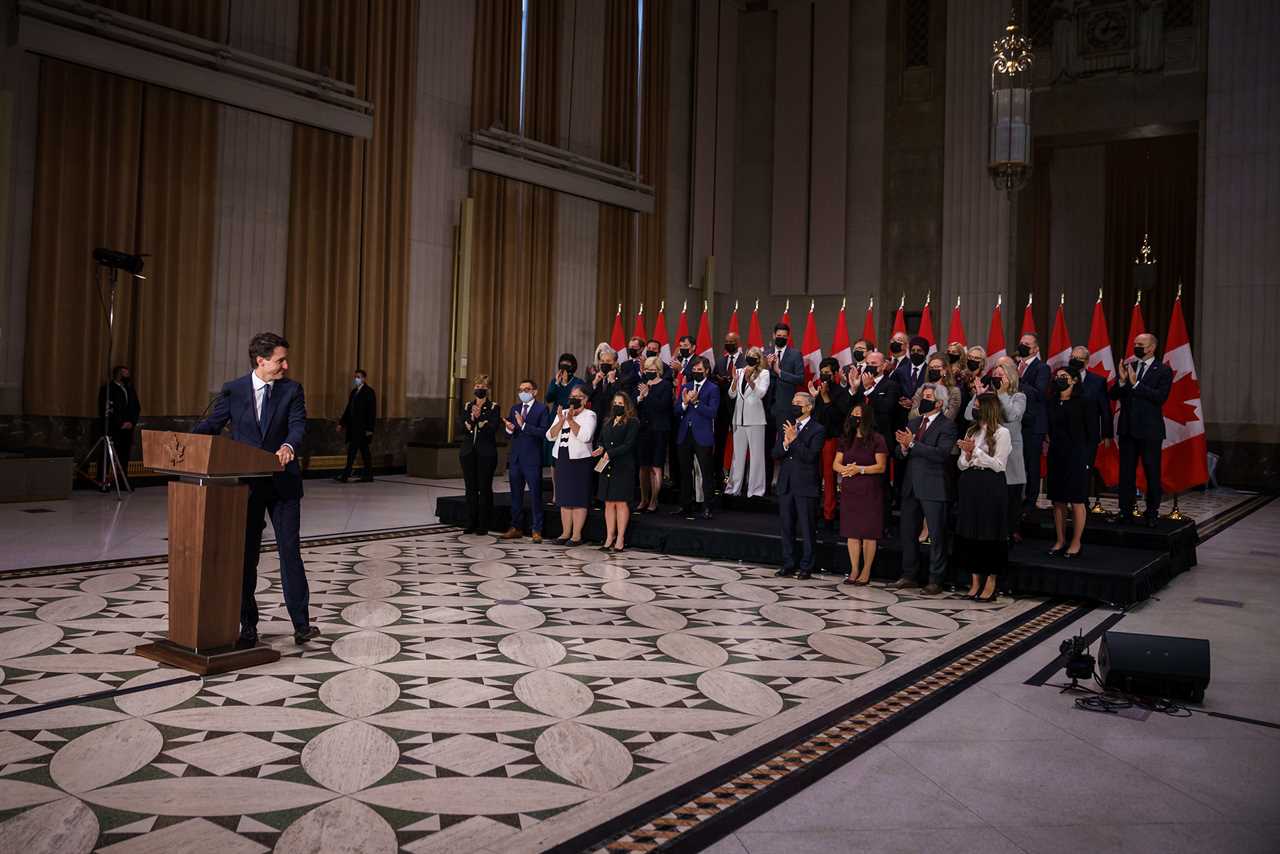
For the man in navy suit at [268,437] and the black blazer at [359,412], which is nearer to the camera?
the man in navy suit at [268,437]

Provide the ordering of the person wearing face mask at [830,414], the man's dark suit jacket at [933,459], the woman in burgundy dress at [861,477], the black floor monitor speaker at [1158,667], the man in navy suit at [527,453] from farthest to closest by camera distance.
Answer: the man in navy suit at [527,453]
the person wearing face mask at [830,414]
the woman in burgundy dress at [861,477]
the man's dark suit jacket at [933,459]
the black floor monitor speaker at [1158,667]

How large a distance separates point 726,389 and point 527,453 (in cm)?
214

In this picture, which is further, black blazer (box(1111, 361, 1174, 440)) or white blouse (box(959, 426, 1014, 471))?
black blazer (box(1111, 361, 1174, 440))

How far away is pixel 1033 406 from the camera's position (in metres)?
7.66

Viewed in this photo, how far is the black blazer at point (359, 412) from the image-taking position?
43.0ft

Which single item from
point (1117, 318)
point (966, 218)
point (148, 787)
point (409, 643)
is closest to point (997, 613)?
point (409, 643)

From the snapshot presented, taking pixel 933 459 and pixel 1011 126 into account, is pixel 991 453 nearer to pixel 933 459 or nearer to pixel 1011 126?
pixel 933 459

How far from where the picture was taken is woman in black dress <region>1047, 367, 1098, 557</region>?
7.17m

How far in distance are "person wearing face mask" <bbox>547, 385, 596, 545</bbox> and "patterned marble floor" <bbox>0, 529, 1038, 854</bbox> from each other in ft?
5.22

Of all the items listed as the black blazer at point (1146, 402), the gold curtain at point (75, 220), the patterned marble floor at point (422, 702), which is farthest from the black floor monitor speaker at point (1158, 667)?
the gold curtain at point (75, 220)

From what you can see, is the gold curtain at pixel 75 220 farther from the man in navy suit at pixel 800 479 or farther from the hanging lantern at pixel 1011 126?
the hanging lantern at pixel 1011 126

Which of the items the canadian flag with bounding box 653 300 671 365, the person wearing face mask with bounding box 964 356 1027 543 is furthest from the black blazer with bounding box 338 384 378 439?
the person wearing face mask with bounding box 964 356 1027 543

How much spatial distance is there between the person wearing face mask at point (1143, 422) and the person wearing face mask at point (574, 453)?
4192 mm

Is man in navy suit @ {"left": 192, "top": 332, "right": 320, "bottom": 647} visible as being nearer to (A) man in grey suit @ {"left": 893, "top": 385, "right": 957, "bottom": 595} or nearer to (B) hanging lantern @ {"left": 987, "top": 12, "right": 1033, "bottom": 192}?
(A) man in grey suit @ {"left": 893, "top": 385, "right": 957, "bottom": 595}
